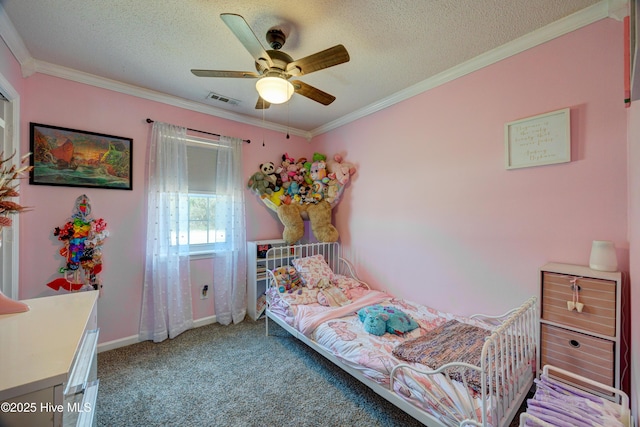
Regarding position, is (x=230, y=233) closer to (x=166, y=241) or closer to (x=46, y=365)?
(x=166, y=241)

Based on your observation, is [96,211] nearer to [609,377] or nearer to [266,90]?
[266,90]

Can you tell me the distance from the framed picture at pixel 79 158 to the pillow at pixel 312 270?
199cm

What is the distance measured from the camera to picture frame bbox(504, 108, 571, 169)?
172cm

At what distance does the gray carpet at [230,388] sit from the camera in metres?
1.65

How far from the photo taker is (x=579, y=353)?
1.49 metres

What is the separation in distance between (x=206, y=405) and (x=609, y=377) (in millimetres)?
2499

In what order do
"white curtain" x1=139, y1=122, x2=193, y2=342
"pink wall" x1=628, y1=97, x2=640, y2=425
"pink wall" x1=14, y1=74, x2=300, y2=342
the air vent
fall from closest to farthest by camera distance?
"pink wall" x1=628, y1=97, x2=640, y2=425, "pink wall" x1=14, y1=74, x2=300, y2=342, "white curtain" x1=139, y1=122, x2=193, y2=342, the air vent

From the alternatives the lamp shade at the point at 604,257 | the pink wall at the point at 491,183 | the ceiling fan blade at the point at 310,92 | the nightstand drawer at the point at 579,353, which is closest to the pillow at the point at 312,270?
the pink wall at the point at 491,183

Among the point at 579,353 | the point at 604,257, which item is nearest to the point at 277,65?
the point at 604,257

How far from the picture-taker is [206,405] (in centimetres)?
176

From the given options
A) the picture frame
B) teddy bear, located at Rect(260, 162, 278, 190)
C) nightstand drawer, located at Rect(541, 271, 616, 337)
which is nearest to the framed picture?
teddy bear, located at Rect(260, 162, 278, 190)

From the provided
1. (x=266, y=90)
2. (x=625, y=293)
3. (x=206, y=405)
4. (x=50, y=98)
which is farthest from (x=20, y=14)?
(x=625, y=293)

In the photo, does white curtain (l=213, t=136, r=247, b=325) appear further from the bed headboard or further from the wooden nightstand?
the wooden nightstand

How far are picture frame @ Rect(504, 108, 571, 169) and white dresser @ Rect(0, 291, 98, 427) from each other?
2737 mm
